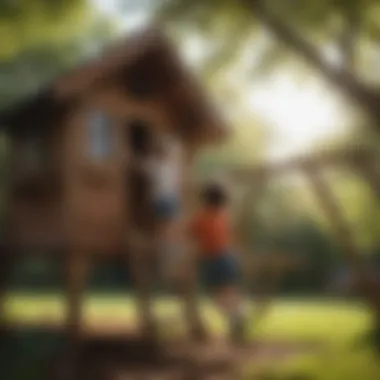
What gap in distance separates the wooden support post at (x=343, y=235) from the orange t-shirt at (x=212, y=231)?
13 cm

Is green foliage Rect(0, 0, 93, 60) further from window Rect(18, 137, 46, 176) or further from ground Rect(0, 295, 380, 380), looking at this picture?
ground Rect(0, 295, 380, 380)

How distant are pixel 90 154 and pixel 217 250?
224mm

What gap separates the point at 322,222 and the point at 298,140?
0.40 feet

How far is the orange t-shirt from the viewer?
3.99ft

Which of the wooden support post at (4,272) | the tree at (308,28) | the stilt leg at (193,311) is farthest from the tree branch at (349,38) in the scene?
the wooden support post at (4,272)

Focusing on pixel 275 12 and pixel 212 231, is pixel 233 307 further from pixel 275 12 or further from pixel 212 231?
pixel 275 12

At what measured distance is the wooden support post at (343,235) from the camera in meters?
1.21

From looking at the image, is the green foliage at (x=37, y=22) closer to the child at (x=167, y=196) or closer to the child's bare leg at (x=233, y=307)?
the child at (x=167, y=196)

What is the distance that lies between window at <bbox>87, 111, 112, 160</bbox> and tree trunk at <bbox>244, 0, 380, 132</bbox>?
0.88 feet

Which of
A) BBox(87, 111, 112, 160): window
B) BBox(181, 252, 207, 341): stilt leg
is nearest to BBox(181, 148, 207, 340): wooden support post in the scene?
BBox(181, 252, 207, 341): stilt leg

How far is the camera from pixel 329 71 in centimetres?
124

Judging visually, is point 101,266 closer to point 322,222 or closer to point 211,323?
point 211,323

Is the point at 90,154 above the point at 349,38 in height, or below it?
below

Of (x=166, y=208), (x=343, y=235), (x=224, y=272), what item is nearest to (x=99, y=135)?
(x=166, y=208)
